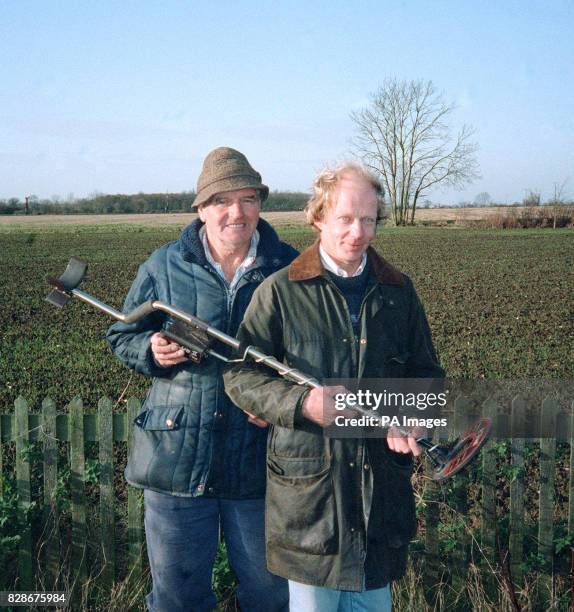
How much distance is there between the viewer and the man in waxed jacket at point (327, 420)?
7.72ft

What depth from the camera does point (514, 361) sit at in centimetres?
946

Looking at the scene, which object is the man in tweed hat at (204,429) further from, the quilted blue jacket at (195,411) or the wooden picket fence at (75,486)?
the wooden picket fence at (75,486)

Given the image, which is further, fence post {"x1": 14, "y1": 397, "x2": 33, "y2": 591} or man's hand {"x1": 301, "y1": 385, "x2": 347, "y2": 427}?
fence post {"x1": 14, "y1": 397, "x2": 33, "y2": 591}

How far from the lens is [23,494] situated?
3.94 m

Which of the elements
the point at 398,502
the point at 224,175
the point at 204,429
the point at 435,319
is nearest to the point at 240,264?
the point at 224,175

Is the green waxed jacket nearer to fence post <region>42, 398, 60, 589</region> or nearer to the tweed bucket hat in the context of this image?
the tweed bucket hat

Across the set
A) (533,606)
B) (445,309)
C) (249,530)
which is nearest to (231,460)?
(249,530)

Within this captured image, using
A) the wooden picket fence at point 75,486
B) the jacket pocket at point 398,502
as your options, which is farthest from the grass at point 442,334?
the jacket pocket at point 398,502

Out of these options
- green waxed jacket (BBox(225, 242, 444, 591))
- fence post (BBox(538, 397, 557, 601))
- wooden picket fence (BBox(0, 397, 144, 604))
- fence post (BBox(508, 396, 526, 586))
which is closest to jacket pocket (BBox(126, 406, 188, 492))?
green waxed jacket (BBox(225, 242, 444, 591))

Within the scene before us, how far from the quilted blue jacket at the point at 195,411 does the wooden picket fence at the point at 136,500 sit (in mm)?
1077

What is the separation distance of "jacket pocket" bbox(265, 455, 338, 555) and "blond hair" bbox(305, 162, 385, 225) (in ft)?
2.73

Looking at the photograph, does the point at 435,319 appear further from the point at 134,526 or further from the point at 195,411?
the point at 195,411

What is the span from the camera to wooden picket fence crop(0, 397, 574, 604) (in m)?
3.81

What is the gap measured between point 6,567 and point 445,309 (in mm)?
11605
